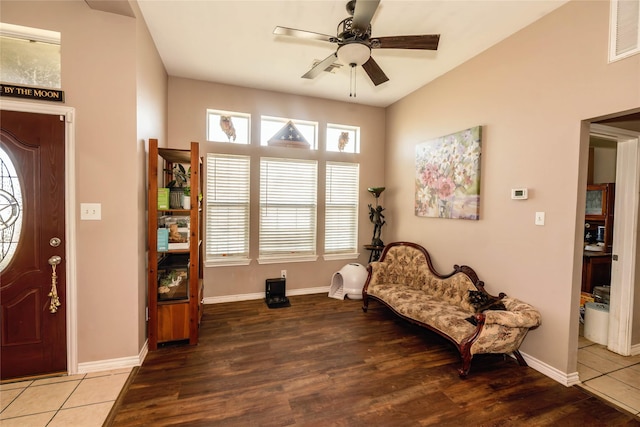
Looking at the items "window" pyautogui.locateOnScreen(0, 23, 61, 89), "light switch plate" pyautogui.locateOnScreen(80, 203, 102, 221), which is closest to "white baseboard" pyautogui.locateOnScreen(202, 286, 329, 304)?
"light switch plate" pyautogui.locateOnScreen(80, 203, 102, 221)

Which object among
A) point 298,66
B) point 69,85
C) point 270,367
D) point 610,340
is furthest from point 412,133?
point 69,85

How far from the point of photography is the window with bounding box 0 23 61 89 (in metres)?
2.16

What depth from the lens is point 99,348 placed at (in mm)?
2344

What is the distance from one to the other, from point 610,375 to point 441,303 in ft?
4.68

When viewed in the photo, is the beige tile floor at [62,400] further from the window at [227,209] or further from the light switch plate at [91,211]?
the window at [227,209]

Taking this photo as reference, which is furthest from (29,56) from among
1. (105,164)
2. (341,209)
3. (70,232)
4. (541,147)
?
(541,147)

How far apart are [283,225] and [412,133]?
2.44m

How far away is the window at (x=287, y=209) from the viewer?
4.17 metres

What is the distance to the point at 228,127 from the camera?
3996mm

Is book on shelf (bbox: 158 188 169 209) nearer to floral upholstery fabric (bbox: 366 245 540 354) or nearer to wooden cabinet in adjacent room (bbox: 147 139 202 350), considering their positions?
wooden cabinet in adjacent room (bbox: 147 139 202 350)

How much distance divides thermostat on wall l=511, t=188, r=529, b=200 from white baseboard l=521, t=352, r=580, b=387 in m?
1.51

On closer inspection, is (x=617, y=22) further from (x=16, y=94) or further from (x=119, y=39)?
(x=16, y=94)

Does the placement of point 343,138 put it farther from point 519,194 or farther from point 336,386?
point 336,386

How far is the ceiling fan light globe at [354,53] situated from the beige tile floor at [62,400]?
3.12 meters
